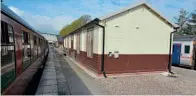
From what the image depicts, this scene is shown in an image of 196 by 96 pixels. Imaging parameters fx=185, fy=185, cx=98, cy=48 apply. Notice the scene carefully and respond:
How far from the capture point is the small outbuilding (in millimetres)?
9570

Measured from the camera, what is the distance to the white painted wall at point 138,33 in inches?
384

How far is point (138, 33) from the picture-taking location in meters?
10.3

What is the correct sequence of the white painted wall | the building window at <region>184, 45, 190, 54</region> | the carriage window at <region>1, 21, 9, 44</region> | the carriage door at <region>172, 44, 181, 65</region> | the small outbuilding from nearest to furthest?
the carriage window at <region>1, 21, 9, 44</region>
the small outbuilding
the white painted wall
the building window at <region>184, 45, 190, 54</region>
the carriage door at <region>172, 44, 181, 65</region>

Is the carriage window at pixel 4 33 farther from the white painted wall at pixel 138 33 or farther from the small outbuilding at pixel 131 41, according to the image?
the white painted wall at pixel 138 33

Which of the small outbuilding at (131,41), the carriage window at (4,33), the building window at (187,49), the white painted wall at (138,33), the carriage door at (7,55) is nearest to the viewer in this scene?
the carriage door at (7,55)

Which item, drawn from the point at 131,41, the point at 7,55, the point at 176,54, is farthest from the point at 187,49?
the point at 7,55

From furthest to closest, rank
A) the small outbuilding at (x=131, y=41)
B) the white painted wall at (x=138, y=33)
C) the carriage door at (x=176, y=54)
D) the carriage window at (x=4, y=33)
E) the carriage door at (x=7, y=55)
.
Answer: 1. the carriage door at (x=176, y=54)
2. the white painted wall at (x=138, y=33)
3. the small outbuilding at (x=131, y=41)
4. the carriage window at (x=4, y=33)
5. the carriage door at (x=7, y=55)

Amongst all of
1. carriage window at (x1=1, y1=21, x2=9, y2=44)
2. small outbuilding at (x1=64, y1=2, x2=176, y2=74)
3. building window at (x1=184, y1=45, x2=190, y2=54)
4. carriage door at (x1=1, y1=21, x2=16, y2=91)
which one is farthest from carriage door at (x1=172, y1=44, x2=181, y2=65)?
carriage window at (x1=1, y1=21, x2=9, y2=44)

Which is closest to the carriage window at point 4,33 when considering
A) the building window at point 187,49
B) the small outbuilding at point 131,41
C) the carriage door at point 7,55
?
the carriage door at point 7,55

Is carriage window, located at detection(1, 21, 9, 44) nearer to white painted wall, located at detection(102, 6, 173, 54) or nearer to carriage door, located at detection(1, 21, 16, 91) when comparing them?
carriage door, located at detection(1, 21, 16, 91)

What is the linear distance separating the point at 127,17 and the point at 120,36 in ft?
3.68

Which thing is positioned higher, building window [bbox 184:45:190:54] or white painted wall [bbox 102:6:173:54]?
white painted wall [bbox 102:6:173:54]

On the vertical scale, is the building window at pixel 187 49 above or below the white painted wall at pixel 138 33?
below

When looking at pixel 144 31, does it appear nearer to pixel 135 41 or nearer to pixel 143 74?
pixel 135 41
